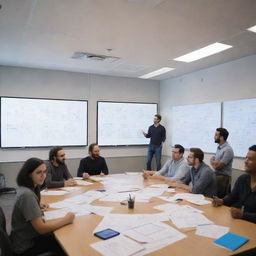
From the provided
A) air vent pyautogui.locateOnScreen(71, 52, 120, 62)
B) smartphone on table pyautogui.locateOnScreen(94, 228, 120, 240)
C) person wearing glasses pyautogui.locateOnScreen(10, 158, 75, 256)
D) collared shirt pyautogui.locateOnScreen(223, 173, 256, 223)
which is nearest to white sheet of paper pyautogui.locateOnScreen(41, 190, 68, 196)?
person wearing glasses pyautogui.locateOnScreen(10, 158, 75, 256)

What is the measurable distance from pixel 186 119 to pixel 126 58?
83.4 inches

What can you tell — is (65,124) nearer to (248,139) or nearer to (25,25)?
(25,25)

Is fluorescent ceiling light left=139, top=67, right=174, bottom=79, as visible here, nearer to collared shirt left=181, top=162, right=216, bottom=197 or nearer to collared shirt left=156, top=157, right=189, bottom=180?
collared shirt left=156, top=157, right=189, bottom=180

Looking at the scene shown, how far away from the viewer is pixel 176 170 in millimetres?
3475

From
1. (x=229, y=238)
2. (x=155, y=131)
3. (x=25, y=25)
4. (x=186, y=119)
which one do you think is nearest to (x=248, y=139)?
(x=186, y=119)

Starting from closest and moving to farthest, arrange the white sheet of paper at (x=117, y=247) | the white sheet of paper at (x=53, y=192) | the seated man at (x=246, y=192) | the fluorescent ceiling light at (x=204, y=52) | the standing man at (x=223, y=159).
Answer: the white sheet of paper at (x=117, y=247) → the seated man at (x=246, y=192) → the white sheet of paper at (x=53, y=192) → the standing man at (x=223, y=159) → the fluorescent ceiling light at (x=204, y=52)

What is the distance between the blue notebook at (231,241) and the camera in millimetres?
1470

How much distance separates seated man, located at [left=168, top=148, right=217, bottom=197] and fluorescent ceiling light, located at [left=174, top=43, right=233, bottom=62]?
180 centimetres

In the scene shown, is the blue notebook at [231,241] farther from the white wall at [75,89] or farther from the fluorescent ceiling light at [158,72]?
the white wall at [75,89]

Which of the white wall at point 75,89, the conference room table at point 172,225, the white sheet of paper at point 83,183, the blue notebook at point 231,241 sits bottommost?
the white sheet of paper at point 83,183

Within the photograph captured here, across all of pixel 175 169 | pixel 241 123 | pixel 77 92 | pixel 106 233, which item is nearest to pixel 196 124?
pixel 241 123

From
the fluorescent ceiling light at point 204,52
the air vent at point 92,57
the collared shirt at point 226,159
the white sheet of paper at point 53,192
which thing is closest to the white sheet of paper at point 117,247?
the white sheet of paper at point 53,192

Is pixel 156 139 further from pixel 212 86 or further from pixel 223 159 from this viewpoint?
pixel 223 159

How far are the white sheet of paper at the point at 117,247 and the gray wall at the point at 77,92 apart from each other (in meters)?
4.25
